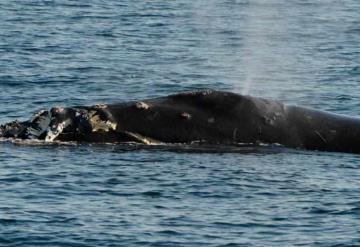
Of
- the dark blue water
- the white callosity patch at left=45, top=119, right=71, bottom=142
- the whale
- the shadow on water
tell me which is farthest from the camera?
the white callosity patch at left=45, top=119, right=71, bottom=142

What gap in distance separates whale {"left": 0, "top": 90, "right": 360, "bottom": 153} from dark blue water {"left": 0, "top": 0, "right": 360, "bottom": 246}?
566 millimetres

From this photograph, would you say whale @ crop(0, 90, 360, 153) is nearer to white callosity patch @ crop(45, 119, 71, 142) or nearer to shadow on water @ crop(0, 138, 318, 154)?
white callosity patch @ crop(45, 119, 71, 142)

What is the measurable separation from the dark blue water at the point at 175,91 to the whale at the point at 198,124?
1.86 feet

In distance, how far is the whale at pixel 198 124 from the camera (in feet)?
108

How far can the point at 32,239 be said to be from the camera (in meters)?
24.9

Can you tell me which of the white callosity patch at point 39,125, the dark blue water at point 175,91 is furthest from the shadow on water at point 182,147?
the white callosity patch at point 39,125

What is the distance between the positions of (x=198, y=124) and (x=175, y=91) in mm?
12934

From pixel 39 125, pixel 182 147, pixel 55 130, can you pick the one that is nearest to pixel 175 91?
pixel 39 125

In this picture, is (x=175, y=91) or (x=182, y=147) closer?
(x=182, y=147)

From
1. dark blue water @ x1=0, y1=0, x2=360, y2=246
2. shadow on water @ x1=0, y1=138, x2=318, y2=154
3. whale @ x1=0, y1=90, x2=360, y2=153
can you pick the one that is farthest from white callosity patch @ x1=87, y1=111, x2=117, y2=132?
dark blue water @ x1=0, y1=0, x2=360, y2=246

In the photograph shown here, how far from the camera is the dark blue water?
25969 millimetres

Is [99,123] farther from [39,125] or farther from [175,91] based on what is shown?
[175,91]

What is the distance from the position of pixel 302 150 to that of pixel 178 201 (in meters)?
5.98

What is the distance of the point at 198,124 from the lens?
108 feet
